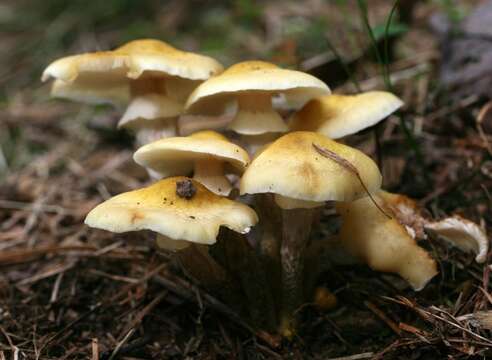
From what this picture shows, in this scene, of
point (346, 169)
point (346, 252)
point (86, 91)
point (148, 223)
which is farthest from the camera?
point (86, 91)

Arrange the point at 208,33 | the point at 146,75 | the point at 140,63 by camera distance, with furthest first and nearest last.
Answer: the point at 208,33 → the point at 146,75 → the point at 140,63

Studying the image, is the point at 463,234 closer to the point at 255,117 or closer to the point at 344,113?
the point at 344,113

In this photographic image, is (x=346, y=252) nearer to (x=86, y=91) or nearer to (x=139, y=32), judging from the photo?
(x=86, y=91)

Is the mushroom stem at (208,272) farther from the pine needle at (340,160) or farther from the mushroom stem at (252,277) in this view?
the pine needle at (340,160)

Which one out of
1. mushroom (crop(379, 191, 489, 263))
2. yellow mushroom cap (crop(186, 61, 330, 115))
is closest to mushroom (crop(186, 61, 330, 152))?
yellow mushroom cap (crop(186, 61, 330, 115))

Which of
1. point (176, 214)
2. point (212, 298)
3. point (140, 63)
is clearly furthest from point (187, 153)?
point (212, 298)

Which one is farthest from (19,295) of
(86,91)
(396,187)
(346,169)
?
(396,187)
